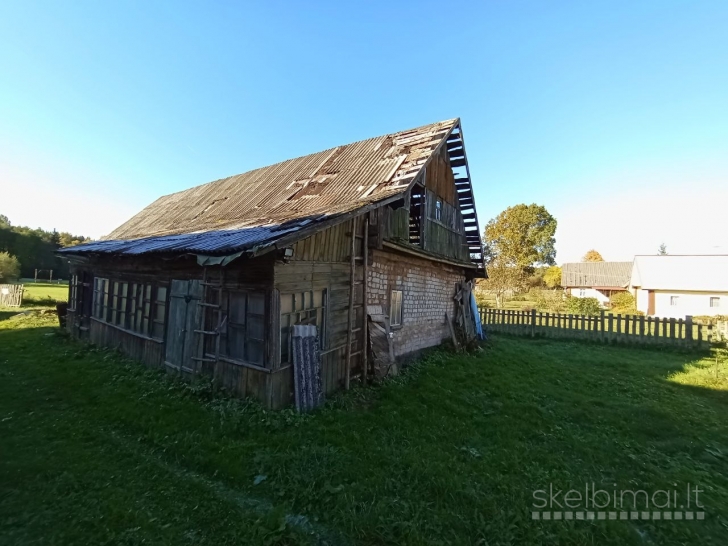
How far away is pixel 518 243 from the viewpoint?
36000 millimetres

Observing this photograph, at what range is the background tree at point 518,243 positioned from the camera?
1395 inches

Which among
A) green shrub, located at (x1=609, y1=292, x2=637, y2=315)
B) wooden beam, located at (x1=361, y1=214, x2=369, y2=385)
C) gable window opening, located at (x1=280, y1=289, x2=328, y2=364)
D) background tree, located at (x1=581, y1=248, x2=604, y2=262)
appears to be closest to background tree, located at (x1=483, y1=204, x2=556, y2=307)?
green shrub, located at (x1=609, y1=292, x2=637, y2=315)

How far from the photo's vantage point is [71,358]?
375 inches

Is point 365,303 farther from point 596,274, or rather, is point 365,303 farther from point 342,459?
point 596,274

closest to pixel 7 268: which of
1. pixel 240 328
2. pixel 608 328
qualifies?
pixel 240 328

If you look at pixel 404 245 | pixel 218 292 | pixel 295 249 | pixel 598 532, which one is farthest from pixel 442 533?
pixel 404 245

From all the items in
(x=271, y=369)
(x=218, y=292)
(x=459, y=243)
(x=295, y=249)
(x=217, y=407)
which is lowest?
(x=217, y=407)

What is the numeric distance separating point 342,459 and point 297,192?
879 cm

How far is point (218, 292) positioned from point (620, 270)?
53.4 metres

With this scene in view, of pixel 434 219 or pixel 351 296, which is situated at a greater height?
pixel 434 219

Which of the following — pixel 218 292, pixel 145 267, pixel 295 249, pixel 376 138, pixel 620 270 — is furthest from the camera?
pixel 620 270

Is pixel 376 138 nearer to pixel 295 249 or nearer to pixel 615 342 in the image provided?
pixel 295 249

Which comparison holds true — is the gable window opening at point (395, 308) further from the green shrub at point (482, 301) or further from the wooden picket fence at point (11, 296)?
the wooden picket fence at point (11, 296)

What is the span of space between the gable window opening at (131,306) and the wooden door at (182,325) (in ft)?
1.65
